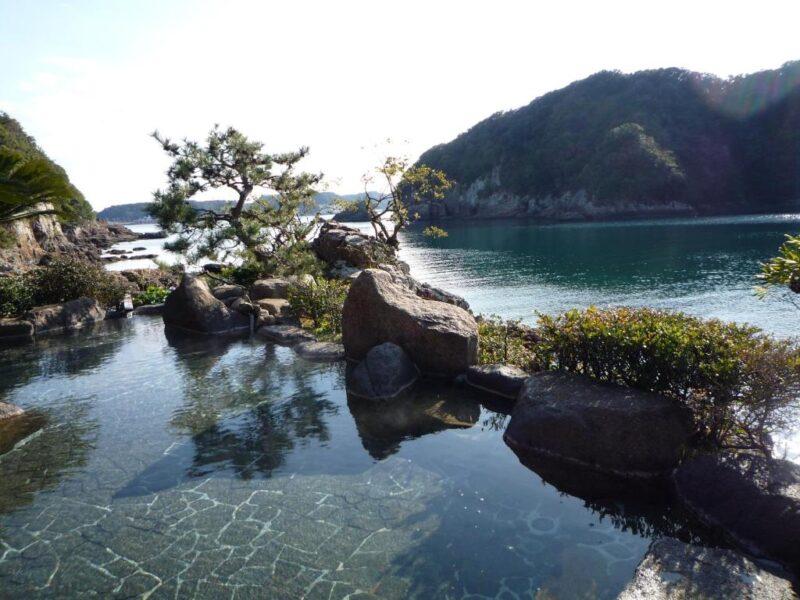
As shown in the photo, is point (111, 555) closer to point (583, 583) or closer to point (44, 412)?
point (583, 583)

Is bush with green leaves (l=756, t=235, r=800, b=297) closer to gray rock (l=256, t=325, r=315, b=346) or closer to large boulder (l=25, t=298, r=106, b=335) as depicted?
gray rock (l=256, t=325, r=315, b=346)

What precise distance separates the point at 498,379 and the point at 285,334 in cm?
1017

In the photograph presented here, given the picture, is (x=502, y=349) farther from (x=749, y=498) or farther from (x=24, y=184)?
(x=24, y=184)

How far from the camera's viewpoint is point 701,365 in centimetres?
934

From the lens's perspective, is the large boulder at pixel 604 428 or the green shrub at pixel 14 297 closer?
the large boulder at pixel 604 428

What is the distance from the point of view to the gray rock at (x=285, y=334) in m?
20.7

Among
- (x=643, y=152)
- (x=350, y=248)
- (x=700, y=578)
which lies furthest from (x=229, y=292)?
(x=643, y=152)

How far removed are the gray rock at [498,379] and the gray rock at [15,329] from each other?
68.2ft

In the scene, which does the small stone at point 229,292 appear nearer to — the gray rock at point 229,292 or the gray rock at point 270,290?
the gray rock at point 229,292

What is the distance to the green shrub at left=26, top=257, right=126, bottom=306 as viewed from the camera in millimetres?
26797

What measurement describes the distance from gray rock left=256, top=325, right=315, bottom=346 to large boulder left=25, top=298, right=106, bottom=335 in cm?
1012

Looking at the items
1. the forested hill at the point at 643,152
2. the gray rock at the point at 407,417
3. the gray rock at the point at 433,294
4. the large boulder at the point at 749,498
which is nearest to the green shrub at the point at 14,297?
the gray rock at the point at 433,294

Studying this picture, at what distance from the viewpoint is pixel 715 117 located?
130500 mm

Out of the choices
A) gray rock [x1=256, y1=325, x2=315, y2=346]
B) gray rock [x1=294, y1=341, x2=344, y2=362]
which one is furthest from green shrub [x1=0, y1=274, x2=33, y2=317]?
gray rock [x1=294, y1=341, x2=344, y2=362]
